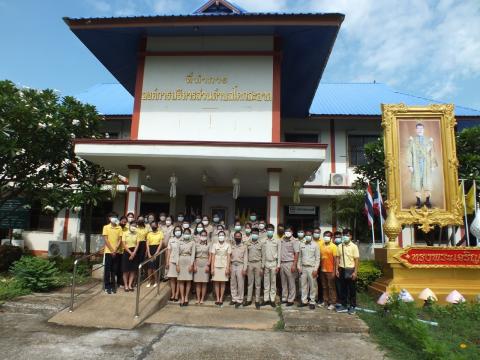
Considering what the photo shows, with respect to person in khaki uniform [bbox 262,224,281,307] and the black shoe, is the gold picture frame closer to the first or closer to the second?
the black shoe

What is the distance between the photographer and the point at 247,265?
7.75 metres

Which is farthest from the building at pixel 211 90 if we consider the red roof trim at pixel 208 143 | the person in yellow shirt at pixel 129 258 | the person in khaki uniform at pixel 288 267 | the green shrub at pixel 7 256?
the green shrub at pixel 7 256

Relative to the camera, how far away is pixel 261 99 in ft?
32.4

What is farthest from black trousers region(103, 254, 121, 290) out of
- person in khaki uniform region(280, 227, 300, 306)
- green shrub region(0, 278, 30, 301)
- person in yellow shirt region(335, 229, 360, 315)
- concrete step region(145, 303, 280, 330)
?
person in yellow shirt region(335, 229, 360, 315)

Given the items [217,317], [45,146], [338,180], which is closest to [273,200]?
[217,317]

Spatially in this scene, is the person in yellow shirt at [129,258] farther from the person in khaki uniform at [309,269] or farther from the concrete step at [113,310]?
the person in khaki uniform at [309,269]

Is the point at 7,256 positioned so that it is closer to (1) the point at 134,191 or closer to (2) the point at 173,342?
(1) the point at 134,191

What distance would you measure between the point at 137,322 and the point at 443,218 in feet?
23.0

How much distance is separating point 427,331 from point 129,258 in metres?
5.27

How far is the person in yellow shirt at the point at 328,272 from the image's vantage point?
305 inches

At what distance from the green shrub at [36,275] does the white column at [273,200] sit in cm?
484

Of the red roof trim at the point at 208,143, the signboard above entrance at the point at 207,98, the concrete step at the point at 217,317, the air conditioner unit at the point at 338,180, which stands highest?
the signboard above entrance at the point at 207,98

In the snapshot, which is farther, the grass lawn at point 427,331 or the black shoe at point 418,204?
the black shoe at point 418,204

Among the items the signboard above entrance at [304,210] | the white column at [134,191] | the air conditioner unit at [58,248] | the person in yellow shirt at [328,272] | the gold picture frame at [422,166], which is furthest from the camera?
the signboard above entrance at [304,210]
